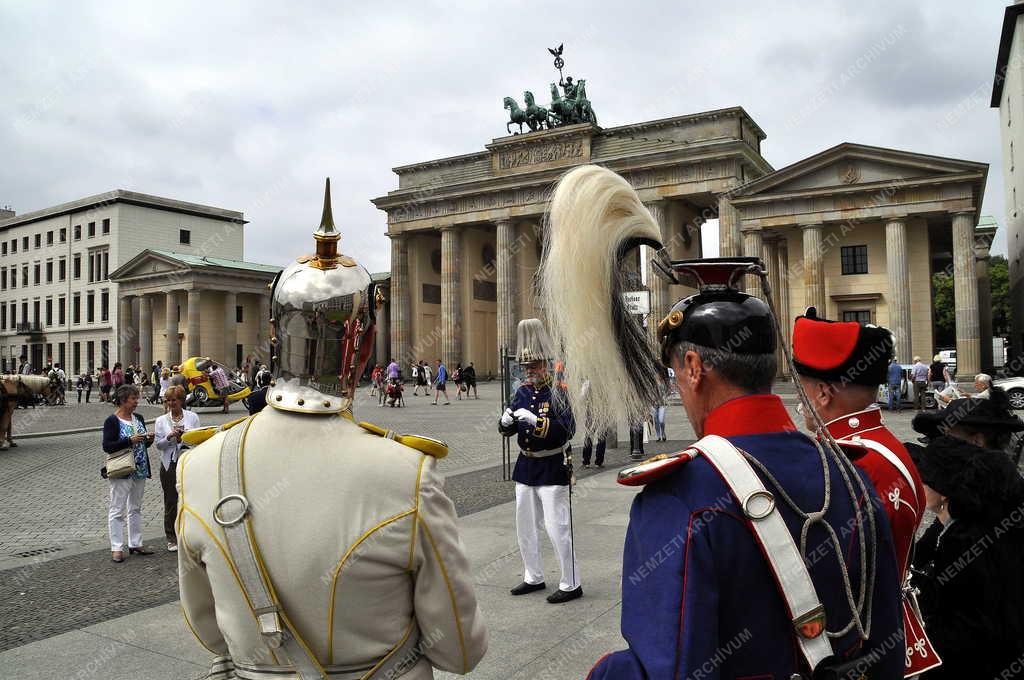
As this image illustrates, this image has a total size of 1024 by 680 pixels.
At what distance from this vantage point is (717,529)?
1480 mm

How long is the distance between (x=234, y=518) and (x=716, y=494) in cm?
113

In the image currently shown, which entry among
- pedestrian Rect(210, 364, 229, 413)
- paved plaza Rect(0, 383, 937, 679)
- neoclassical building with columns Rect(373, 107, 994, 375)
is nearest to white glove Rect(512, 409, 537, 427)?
paved plaza Rect(0, 383, 937, 679)

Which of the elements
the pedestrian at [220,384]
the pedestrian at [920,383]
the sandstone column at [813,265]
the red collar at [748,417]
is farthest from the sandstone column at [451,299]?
the red collar at [748,417]

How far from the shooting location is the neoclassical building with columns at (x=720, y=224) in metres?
36.0

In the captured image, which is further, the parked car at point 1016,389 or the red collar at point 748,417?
the parked car at point 1016,389

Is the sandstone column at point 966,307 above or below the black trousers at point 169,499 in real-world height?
above

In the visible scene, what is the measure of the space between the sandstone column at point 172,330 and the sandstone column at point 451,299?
76.1 feet

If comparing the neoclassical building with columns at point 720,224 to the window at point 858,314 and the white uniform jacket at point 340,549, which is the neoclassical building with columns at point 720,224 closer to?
the window at point 858,314

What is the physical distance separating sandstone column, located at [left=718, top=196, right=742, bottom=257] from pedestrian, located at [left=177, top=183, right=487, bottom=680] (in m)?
40.8

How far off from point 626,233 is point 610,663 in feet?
3.43

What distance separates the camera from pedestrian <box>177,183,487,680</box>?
1821 mm

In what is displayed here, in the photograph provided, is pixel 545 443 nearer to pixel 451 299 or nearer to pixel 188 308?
pixel 451 299

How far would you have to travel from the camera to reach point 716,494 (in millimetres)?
1508

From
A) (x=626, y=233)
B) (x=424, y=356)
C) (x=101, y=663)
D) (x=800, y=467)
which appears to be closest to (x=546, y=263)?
(x=626, y=233)
